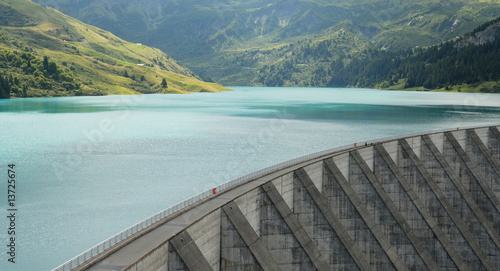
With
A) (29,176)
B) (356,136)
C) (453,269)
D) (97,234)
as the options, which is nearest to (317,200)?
(453,269)

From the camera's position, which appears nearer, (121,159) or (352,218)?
(352,218)

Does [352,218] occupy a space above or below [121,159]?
below

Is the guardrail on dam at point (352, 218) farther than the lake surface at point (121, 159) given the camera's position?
No

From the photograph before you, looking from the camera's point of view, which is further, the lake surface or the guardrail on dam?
the lake surface
